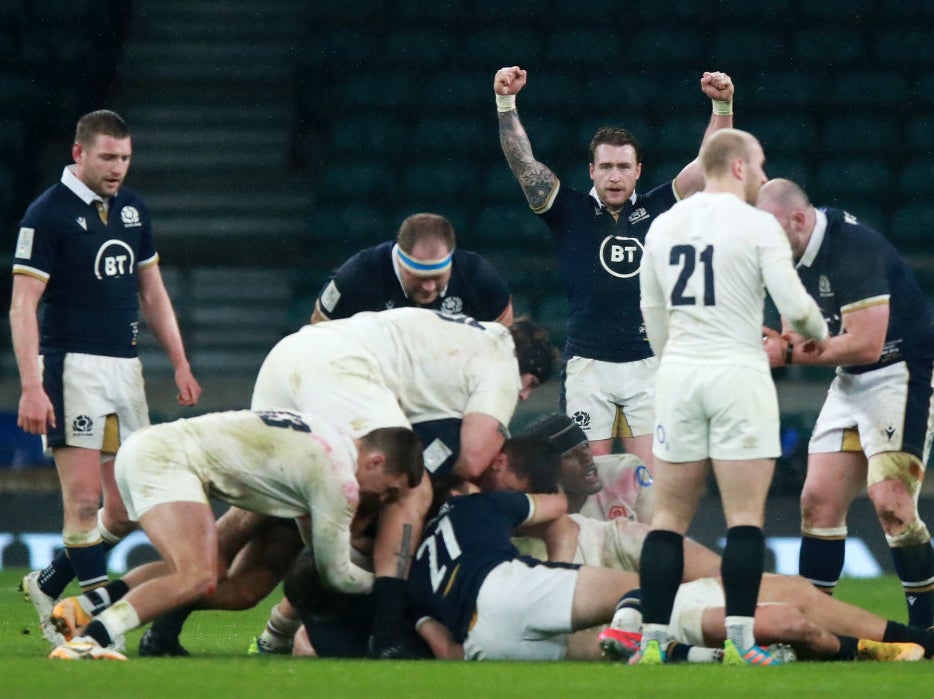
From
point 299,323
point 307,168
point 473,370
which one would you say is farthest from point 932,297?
point 473,370

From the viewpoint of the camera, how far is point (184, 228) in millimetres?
14516

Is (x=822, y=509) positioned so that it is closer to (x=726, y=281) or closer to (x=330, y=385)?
(x=726, y=281)

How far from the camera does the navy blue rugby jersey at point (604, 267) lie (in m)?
7.71

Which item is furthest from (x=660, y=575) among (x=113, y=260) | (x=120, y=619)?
(x=113, y=260)

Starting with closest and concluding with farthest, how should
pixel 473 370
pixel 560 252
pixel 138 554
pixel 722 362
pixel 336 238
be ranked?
pixel 722 362, pixel 473 370, pixel 560 252, pixel 138 554, pixel 336 238

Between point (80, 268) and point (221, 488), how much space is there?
5.48ft

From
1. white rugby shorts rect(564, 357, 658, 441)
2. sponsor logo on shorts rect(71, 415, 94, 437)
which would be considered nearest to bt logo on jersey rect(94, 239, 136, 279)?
sponsor logo on shorts rect(71, 415, 94, 437)

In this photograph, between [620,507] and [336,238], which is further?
[336,238]

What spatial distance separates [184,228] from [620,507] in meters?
8.45

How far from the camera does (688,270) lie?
5.51 meters

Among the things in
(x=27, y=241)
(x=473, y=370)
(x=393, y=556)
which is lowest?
(x=393, y=556)

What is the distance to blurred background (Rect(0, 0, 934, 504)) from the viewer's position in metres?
14.1

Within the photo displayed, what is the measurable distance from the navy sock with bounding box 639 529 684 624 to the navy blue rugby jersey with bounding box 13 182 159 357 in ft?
9.04

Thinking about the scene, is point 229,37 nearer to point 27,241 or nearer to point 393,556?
point 27,241
